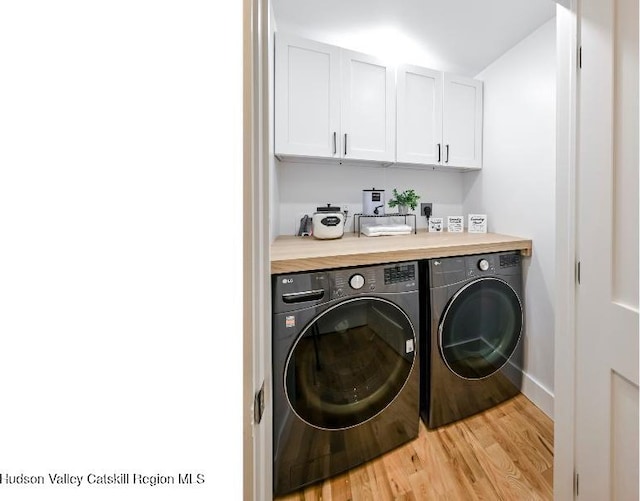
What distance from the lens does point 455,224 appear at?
2.14 metres

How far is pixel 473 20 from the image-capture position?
1.56m

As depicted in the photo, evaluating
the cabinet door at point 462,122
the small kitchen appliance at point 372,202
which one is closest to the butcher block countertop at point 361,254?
the small kitchen appliance at point 372,202

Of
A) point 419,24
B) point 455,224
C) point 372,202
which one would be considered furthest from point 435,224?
point 419,24

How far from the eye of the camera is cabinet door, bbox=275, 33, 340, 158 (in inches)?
63.5

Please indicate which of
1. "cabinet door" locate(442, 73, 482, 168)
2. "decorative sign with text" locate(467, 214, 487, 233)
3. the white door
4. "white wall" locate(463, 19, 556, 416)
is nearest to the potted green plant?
"cabinet door" locate(442, 73, 482, 168)

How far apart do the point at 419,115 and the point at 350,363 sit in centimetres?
173

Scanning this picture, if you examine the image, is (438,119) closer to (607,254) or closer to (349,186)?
(349,186)

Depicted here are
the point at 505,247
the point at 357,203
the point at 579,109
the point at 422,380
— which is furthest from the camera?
the point at 357,203

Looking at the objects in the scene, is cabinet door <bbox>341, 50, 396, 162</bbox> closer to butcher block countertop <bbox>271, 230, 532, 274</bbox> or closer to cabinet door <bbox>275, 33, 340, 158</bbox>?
cabinet door <bbox>275, 33, 340, 158</bbox>

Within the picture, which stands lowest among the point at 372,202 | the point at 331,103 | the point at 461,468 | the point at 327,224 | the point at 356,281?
the point at 461,468
